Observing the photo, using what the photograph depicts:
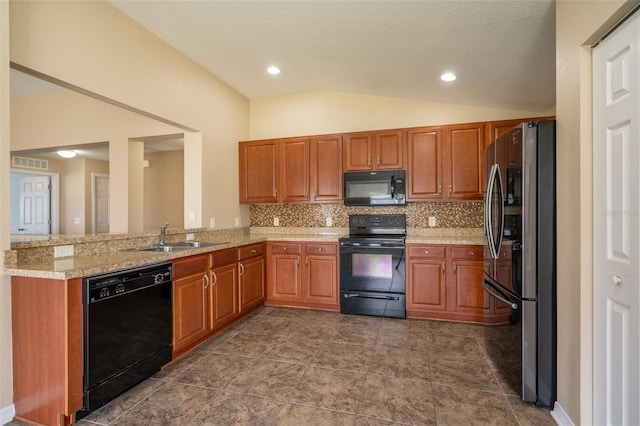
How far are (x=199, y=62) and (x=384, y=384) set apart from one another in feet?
11.8

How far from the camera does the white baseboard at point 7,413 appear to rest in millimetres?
1778

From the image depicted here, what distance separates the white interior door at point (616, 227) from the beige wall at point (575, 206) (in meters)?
0.03

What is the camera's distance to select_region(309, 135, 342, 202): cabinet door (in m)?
3.96

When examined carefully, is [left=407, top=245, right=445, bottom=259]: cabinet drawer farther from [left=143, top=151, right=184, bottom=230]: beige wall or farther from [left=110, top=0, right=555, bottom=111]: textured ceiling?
[left=143, top=151, right=184, bottom=230]: beige wall

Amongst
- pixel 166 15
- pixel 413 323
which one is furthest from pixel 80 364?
pixel 413 323

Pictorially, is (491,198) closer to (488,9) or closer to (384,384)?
(488,9)

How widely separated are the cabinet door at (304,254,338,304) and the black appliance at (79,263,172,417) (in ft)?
5.65

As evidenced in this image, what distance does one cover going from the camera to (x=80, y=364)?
176cm

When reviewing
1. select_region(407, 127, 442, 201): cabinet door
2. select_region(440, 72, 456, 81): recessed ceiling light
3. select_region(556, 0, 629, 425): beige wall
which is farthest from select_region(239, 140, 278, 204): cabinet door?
select_region(556, 0, 629, 425): beige wall

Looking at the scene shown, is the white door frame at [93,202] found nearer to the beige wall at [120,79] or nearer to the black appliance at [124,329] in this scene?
the beige wall at [120,79]

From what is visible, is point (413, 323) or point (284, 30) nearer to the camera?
point (284, 30)

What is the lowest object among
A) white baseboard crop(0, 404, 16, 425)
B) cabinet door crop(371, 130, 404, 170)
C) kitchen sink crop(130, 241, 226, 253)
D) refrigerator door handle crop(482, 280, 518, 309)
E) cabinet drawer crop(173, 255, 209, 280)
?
white baseboard crop(0, 404, 16, 425)

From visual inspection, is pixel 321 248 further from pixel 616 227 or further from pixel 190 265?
pixel 616 227

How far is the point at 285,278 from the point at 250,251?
60cm
